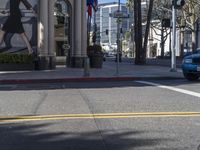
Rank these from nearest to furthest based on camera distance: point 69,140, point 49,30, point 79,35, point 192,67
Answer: point 69,140, point 192,67, point 49,30, point 79,35

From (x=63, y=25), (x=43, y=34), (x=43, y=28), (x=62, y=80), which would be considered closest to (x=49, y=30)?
(x=43, y=28)

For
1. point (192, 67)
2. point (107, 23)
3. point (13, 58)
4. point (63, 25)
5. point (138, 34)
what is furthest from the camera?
point (107, 23)

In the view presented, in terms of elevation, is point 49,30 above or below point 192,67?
above

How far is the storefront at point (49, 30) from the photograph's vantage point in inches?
1120

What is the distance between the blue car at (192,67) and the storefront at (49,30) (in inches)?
391

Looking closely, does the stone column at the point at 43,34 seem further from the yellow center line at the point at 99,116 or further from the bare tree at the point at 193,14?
the bare tree at the point at 193,14

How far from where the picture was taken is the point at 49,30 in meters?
29.2

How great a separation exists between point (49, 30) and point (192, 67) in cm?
1103

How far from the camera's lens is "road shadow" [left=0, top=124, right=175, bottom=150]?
7.61m

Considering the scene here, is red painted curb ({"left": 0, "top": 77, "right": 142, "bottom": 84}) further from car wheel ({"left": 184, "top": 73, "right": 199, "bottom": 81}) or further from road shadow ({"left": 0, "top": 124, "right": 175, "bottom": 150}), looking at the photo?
road shadow ({"left": 0, "top": 124, "right": 175, "bottom": 150})

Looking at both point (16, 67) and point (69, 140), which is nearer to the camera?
point (69, 140)

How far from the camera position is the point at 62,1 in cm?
3148

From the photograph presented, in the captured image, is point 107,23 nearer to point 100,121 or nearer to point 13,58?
point 13,58

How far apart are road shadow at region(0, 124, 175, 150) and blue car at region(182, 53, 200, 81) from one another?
40.3 ft
